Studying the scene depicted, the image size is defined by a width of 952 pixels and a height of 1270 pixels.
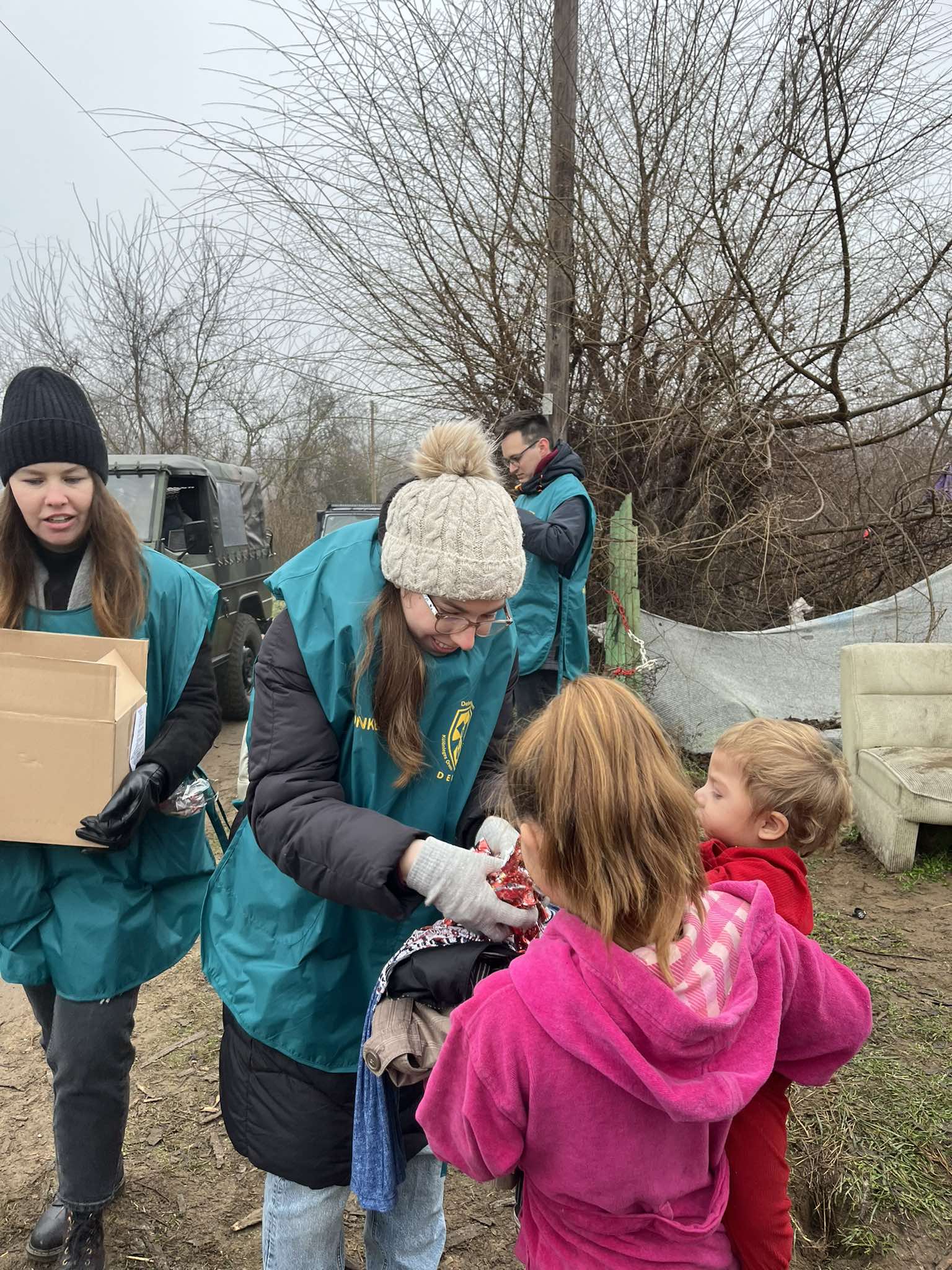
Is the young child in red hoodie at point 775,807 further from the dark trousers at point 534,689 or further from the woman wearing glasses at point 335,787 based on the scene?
the dark trousers at point 534,689

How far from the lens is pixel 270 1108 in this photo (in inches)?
61.3

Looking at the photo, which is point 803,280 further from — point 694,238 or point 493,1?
point 493,1

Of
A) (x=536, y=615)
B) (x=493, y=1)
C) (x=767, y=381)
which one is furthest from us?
(x=767, y=381)

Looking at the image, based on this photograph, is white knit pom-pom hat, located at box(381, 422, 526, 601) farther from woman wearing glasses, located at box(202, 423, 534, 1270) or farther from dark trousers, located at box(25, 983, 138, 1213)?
dark trousers, located at box(25, 983, 138, 1213)

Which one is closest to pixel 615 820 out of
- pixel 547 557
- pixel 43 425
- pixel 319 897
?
pixel 319 897

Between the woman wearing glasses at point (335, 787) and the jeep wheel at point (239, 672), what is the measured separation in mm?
5897

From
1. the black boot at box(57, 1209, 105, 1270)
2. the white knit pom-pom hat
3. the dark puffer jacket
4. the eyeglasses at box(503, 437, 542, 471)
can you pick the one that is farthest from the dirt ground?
the eyeglasses at box(503, 437, 542, 471)

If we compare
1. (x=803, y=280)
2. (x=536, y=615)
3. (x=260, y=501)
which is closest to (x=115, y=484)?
(x=260, y=501)

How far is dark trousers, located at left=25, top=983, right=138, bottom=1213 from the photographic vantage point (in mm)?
1965

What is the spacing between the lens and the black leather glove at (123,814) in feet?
6.06

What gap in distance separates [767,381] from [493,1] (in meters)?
3.24

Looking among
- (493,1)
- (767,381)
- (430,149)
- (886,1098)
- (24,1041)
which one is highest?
(493,1)

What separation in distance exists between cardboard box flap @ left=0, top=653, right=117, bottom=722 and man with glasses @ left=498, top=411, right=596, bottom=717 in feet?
8.11

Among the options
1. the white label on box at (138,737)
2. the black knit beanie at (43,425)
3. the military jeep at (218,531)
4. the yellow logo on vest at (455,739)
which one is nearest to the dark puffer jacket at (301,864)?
the yellow logo on vest at (455,739)
